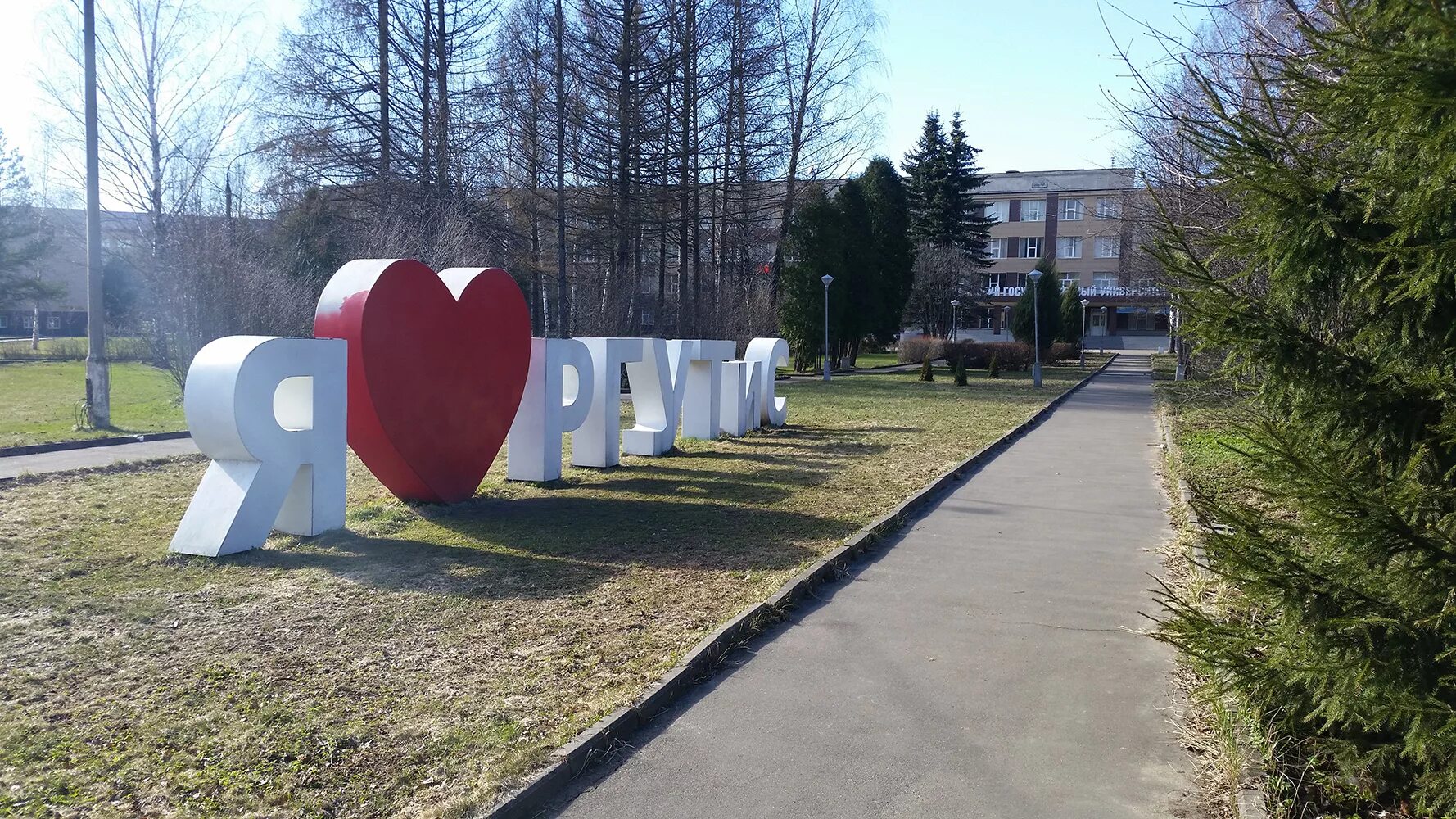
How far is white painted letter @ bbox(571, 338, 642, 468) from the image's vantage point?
13.4 m

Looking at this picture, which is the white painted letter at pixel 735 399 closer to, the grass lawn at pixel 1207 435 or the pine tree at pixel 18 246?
the grass lawn at pixel 1207 435

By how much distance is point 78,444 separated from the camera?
15.0m

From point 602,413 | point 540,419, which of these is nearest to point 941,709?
point 540,419

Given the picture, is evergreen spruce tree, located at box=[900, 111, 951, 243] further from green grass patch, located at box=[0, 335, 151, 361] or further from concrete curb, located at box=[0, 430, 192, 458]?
concrete curb, located at box=[0, 430, 192, 458]

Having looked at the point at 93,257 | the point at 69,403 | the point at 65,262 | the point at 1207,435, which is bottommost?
the point at 69,403

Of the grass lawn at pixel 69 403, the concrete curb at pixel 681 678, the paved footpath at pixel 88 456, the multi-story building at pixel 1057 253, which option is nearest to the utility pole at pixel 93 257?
the grass lawn at pixel 69 403

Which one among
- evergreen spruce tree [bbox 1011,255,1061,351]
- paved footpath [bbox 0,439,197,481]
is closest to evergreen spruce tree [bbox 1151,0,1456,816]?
paved footpath [bbox 0,439,197,481]

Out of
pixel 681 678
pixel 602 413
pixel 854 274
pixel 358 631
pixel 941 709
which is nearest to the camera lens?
pixel 941 709

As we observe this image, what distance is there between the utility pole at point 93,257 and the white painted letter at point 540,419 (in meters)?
8.74

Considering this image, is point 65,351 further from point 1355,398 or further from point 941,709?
point 1355,398

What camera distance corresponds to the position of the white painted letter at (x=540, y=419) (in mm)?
12086

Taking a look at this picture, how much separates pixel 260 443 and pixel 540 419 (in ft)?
13.0

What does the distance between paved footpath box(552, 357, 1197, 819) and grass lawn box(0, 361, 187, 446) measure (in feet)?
44.2

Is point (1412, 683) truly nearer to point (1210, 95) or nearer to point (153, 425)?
point (1210, 95)
